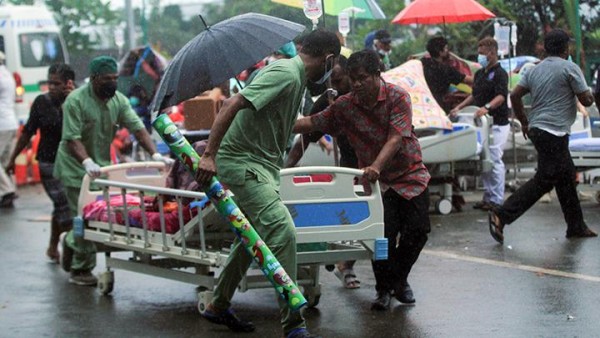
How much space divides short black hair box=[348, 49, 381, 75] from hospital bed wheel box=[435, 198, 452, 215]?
5.87 meters

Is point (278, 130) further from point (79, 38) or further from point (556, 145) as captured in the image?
point (79, 38)

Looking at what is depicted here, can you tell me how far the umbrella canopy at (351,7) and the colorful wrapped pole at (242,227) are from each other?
493cm

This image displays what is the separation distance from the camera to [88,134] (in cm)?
1002

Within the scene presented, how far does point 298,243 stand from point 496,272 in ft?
7.55

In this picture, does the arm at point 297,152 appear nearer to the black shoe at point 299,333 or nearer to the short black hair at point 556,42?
the black shoe at point 299,333

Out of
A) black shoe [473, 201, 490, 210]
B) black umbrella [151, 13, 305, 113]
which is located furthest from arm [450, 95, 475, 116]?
black umbrella [151, 13, 305, 113]

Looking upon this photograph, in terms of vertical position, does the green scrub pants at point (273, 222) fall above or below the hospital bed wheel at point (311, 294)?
above

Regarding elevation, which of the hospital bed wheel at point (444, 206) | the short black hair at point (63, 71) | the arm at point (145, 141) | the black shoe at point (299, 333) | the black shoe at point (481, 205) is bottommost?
the black shoe at point (481, 205)

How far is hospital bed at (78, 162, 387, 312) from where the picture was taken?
25.9 ft

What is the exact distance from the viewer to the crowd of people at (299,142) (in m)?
7.13

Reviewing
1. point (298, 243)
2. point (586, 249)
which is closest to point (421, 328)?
point (298, 243)

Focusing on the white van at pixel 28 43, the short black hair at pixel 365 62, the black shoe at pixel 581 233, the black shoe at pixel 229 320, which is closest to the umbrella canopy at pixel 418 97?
the black shoe at pixel 581 233

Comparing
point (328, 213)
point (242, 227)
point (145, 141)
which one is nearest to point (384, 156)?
point (328, 213)

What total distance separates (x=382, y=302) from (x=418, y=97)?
4702 mm
